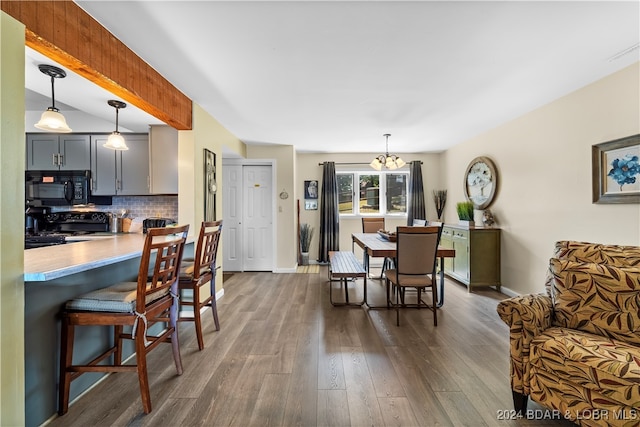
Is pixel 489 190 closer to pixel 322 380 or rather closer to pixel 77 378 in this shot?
pixel 322 380

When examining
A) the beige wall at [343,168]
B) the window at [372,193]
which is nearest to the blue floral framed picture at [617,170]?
the beige wall at [343,168]

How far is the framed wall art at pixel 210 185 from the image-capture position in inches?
130

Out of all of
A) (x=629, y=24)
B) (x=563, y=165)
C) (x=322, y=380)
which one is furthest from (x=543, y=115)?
(x=322, y=380)

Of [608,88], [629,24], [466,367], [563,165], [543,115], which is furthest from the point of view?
[543,115]

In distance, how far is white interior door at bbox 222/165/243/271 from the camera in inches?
200

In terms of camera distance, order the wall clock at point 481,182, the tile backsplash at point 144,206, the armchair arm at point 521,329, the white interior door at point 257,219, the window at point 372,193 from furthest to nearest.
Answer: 1. the window at point 372,193
2. the white interior door at point 257,219
3. the wall clock at point 481,182
4. the tile backsplash at point 144,206
5. the armchair arm at point 521,329

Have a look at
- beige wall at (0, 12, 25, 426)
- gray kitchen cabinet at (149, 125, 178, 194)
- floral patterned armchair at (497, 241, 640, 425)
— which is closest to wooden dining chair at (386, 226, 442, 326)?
floral patterned armchair at (497, 241, 640, 425)

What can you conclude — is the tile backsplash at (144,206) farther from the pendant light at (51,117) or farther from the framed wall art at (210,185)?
the pendant light at (51,117)

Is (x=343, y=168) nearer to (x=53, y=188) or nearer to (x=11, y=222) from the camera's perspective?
(x=53, y=188)

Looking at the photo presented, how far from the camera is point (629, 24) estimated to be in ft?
5.73

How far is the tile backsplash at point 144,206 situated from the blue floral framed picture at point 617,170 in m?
4.88

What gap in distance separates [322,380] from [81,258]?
5.70ft

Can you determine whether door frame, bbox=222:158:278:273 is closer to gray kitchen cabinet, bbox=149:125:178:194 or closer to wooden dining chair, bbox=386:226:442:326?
gray kitchen cabinet, bbox=149:125:178:194

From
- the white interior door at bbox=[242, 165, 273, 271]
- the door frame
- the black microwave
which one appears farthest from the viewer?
the white interior door at bbox=[242, 165, 273, 271]
